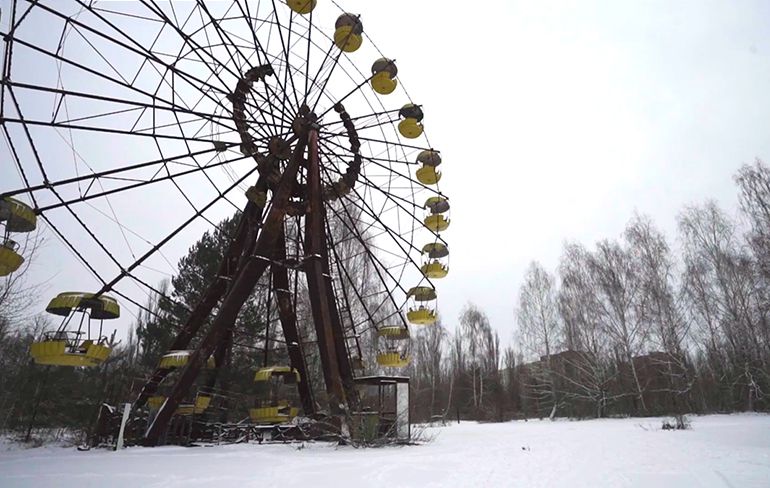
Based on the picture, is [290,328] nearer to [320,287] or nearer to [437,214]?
[320,287]

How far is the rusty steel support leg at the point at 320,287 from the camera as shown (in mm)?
9562

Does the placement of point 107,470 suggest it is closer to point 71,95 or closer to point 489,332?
point 71,95

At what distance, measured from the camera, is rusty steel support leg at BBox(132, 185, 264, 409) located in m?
10.9

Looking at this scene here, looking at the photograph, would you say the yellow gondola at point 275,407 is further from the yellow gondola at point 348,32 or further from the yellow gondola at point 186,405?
the yellow gondola at point 348,32

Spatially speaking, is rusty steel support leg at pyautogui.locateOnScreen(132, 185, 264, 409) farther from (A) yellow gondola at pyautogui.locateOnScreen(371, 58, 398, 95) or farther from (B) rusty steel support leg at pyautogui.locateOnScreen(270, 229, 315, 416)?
(A) yellow gondola at pyautogui.locateOnScreen(371, 58, 398, 95)

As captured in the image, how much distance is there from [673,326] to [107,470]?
29.6 metres

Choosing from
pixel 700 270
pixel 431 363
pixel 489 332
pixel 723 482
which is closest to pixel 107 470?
pixel 723 482

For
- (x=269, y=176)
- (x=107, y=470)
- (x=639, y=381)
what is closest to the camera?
(x=107, y=470)

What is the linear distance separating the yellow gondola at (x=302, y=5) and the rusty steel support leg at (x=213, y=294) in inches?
195

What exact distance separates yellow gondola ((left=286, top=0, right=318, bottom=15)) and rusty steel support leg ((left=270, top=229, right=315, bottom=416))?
6315mm

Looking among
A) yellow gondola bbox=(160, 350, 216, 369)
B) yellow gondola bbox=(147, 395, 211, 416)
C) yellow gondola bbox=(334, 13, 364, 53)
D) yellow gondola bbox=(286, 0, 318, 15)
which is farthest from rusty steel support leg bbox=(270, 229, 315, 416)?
yellow gondola bbox=(286, 0, 318, 15)

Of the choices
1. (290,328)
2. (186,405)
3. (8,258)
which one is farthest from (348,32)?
(186,405)

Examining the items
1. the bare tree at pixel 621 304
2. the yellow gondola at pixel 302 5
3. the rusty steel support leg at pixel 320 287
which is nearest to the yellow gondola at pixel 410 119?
the rusty steel support leg at pixel 320 287

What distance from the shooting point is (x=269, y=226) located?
35.6ft
